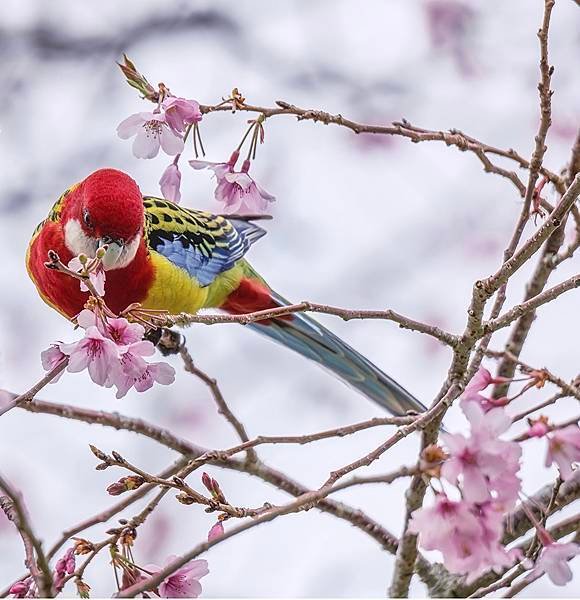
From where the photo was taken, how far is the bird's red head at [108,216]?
208cm

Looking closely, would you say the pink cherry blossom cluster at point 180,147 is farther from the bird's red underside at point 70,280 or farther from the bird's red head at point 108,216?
the bird's red underside at point 70,280

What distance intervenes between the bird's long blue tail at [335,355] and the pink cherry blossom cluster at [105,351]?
51.4 inches

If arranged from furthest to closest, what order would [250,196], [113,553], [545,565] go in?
[250,196] → [113,553] → [545,565]

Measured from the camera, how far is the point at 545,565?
1.08 metres

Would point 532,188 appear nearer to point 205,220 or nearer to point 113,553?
point 113,553

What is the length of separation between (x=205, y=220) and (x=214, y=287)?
0.22 meters

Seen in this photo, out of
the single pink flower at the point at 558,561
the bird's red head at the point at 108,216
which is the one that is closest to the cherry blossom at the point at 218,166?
the bird's red head at the point at 108,216

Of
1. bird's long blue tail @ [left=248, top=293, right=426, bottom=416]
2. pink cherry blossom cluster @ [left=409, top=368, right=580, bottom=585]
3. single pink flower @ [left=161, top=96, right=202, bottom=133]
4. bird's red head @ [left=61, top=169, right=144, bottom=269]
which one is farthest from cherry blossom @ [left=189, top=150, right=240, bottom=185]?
bird's long blue tail @ [left=248, top=293, right=426, bottom=416]

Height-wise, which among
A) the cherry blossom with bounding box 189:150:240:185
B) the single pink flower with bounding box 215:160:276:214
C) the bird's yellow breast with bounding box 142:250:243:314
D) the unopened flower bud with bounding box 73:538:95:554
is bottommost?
the unopened flower bud with bounding box 73:538:95:554

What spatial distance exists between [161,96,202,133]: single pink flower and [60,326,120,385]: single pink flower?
1.35 feet

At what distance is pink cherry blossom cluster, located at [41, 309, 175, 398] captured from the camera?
1.24 m

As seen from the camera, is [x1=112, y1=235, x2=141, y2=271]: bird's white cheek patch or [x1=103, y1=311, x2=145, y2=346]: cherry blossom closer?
[x1=103, y1=311, x2=145, y2=346]: cherry blossom

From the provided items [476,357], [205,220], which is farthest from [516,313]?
[205,220]

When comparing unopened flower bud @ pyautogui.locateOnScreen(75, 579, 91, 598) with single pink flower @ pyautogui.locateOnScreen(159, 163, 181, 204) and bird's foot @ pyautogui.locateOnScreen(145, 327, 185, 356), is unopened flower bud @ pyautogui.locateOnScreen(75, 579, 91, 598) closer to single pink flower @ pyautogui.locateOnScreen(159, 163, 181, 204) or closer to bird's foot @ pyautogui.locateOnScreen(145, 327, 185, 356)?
single pink flower @ pyautogui.locateOnScreen(159, 163, 181, 204)
